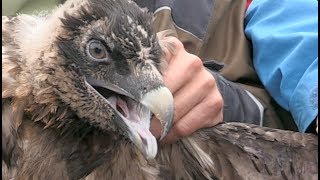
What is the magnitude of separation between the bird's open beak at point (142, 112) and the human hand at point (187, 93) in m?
0.16

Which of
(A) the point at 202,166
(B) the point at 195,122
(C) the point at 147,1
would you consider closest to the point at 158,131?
(B) the point at 195,122

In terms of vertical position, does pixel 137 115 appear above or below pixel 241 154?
above

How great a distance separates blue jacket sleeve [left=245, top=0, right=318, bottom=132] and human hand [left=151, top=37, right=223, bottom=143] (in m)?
0.40

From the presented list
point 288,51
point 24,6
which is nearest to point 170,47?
point 288,51

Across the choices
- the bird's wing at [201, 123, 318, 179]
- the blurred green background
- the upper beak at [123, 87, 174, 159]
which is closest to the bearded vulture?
the upper beak at [123, 87, 174, 159]

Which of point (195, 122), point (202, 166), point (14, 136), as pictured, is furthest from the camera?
point (202, 166)

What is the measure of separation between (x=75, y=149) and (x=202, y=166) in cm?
47

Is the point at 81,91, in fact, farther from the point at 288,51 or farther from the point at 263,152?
the point at 288,51

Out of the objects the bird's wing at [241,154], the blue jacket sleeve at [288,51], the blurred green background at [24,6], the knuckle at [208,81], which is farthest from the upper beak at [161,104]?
the blurred green background at [24,6]

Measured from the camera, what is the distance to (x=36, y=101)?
234cm

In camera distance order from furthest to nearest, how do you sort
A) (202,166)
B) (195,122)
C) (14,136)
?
(202,166), (195,122), (14,136)

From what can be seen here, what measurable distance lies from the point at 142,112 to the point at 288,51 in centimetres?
93

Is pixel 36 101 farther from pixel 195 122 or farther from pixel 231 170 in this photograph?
pixel 231 170

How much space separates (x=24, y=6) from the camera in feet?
10.1
